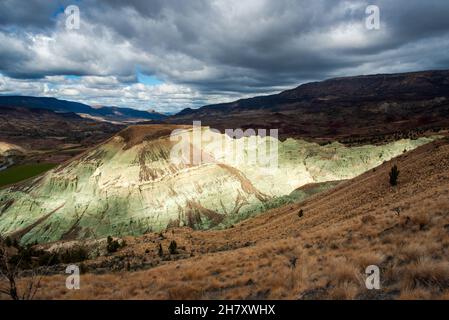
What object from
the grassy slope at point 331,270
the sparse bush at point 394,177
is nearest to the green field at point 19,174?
the grassy slope at point 331,270

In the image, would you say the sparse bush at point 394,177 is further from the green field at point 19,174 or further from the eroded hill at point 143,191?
the green field at point 19,174

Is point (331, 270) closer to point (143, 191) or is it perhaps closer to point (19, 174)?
point (143, 191)

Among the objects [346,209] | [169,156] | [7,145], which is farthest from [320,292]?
[7,145]

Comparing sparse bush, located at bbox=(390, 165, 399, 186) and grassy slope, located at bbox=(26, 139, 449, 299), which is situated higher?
sparse bush, located at bbox=(390, 165, 399, 186)

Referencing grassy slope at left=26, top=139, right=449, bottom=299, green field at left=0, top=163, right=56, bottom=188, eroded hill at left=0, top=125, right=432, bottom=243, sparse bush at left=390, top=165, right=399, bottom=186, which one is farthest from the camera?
green field at left=0, top=163, right=56, bottom=188

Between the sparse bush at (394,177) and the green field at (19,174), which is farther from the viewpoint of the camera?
the green field at (19,174)

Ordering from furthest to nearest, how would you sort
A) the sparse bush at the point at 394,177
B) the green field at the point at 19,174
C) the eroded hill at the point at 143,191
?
the green field at the point at 19,174, the eroded hill at the point at 143,191, the sparse bush at the point at 394,177

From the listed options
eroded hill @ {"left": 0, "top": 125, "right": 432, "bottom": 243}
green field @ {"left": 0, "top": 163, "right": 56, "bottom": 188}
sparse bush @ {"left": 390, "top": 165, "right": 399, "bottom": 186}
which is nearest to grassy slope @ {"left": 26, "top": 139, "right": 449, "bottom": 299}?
sparse bush @ {"left": 390, "top": 165, "right": 399, "bottom": 186}

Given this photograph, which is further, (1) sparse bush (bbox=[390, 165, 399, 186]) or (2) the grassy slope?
(1) sparse bush (bbox=[390, 165, 399, 186])

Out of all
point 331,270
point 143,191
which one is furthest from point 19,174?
point 331,270

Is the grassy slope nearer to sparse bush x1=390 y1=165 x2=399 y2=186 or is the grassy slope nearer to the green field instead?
sparse bush x1=390 y1=165 x2=399 y2=186

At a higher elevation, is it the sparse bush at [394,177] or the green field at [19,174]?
the sparse bush at [394,177]
